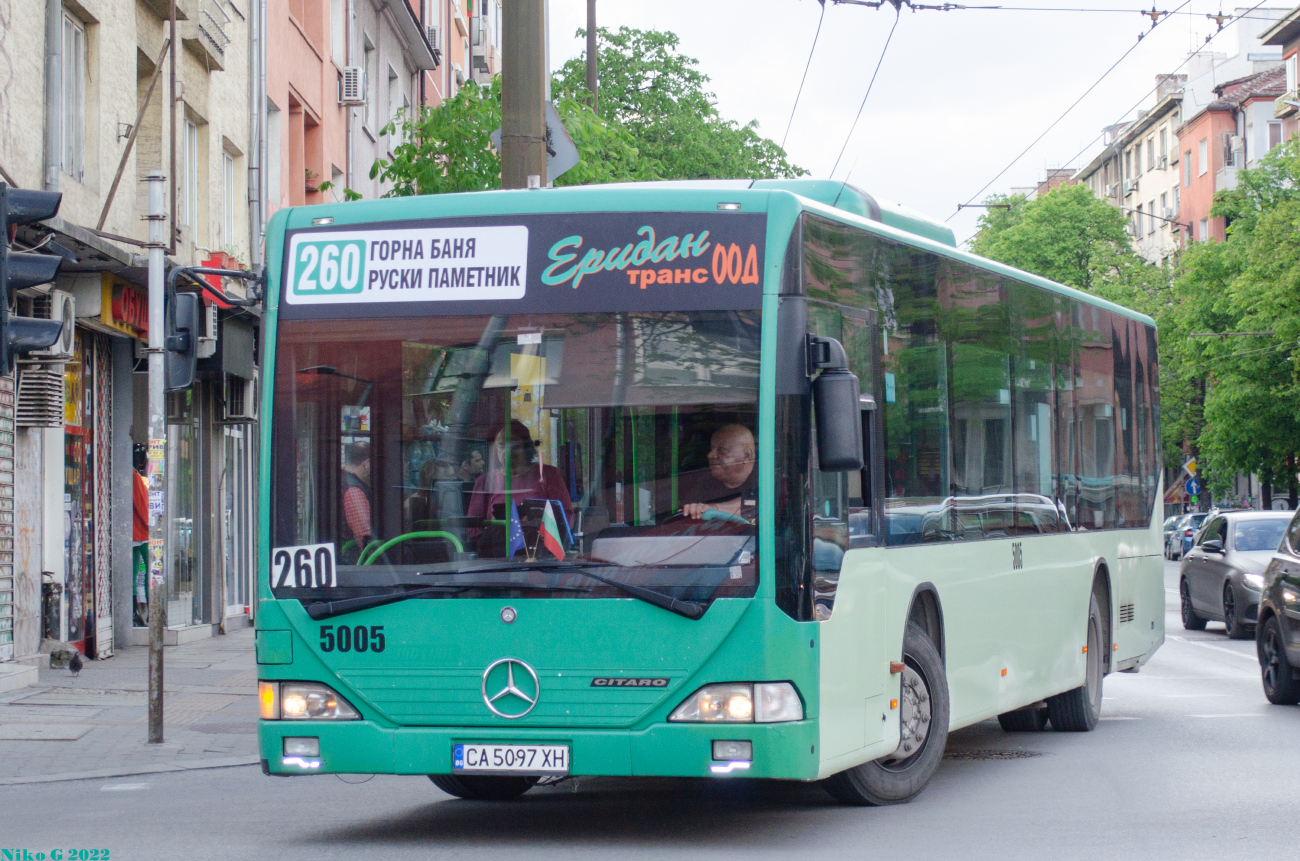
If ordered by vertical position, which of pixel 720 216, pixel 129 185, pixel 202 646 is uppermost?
pixel 129 185

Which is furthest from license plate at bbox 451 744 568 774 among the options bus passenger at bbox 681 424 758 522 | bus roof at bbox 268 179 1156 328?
bus roof at bbox 268 179 1156 328

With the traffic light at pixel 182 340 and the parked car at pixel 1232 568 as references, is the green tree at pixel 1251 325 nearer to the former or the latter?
the parked car at pixel 1232 568

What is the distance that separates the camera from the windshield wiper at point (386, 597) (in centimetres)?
733

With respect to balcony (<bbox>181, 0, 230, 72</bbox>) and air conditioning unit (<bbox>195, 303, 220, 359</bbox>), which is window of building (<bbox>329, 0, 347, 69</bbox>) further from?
air conditioning unit (<bbox>195, 303, 220, 359</bbox>)

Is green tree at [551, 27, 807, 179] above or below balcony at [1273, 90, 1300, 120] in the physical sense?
below

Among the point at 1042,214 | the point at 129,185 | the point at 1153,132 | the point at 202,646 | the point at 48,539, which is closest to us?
the point at 48,539

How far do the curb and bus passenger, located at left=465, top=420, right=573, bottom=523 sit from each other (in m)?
3.89

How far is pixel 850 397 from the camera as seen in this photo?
7.15m

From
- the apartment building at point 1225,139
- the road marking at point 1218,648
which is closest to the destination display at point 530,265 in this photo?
the road marking at point 1218,648

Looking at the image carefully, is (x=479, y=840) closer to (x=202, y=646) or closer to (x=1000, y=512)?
(x=1000, y=512)

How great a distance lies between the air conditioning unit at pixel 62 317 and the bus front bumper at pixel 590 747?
363 inches

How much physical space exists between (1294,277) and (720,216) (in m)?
42.6

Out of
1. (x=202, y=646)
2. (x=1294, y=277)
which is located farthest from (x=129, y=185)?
(x=1294, y=277)

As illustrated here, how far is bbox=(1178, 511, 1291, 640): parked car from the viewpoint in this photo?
68.0ft
